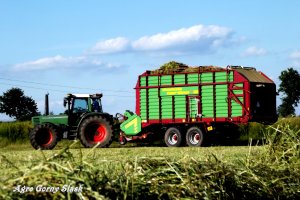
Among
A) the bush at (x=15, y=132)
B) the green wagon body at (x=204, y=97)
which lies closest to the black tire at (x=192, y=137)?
the green wagon body at (x=204, y=97)

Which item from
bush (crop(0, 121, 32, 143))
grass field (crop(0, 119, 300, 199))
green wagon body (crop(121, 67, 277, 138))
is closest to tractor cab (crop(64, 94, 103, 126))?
green wagon body (crop(121, 67, 277, 138))

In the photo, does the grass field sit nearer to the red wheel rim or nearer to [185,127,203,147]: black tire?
the red wheel rim

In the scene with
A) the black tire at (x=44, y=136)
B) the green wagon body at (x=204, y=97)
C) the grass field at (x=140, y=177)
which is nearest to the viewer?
the grass field at (x=140, y=177)

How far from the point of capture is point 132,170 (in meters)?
3.54

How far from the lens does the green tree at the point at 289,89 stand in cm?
9200

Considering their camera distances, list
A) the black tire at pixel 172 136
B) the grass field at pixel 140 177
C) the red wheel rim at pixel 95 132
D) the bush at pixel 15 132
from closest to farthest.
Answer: the grass field at pixel 140 177 < the red wheel rim at pixel 95 132 < the black tire at pixel 172 136 < the bush at pixel 15 132

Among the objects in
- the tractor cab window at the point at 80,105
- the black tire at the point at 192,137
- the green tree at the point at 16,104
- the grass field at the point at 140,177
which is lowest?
the black tire at the point at 192,137

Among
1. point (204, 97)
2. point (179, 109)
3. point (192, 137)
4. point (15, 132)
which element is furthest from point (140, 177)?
point (15, 132)

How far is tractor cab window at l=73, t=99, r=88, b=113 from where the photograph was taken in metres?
27.1

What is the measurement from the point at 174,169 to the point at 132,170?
0.26m

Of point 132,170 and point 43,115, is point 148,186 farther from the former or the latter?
point 43,115

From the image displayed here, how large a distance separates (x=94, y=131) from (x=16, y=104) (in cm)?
6608

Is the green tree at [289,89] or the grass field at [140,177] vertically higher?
the green tree at [289,89]

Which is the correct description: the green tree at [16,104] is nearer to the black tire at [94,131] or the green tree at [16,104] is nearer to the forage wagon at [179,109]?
the forage wagon at [179,109]
